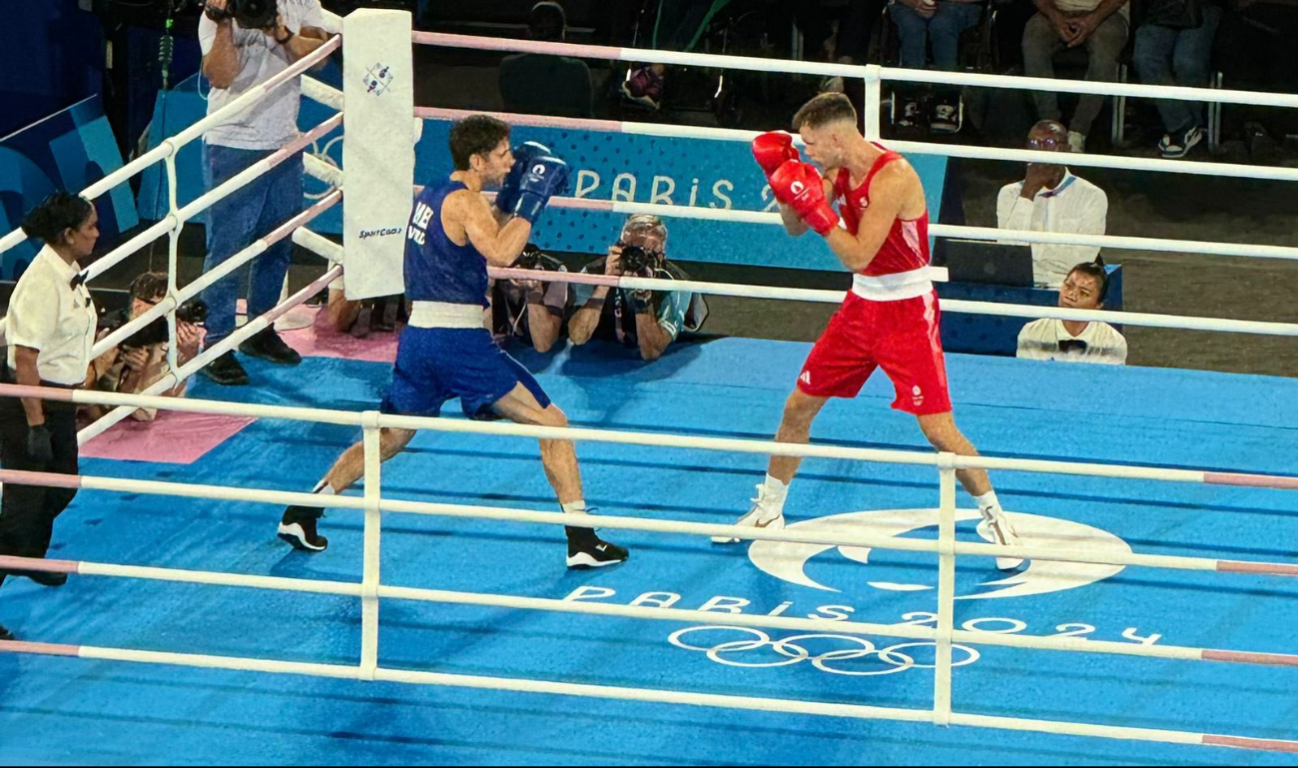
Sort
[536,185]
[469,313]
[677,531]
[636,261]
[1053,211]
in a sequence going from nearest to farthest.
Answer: [677,531], [536,185], [469,313], [636,261], [1053,211]

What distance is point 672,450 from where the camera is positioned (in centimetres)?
792

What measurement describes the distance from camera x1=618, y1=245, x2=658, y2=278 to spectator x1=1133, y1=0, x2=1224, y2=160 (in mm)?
4892

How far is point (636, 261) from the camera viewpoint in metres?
8.27

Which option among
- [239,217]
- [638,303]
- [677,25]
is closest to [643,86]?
[677,25]

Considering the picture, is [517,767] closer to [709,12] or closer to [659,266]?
[659,266]

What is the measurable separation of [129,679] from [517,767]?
1.30 metres

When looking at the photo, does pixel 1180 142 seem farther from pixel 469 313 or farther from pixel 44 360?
pixel 44 360

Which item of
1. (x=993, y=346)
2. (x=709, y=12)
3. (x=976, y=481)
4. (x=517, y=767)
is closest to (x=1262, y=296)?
(x=993, y=346)

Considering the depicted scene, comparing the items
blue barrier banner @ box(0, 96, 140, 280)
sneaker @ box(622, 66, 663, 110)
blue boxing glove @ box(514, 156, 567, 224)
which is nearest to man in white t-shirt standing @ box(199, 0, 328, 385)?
blue boxing glove @ box(514, 156, 567, 224)

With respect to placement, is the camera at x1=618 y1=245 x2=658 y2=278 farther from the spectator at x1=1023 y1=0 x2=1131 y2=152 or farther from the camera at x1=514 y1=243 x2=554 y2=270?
the spectator at x1=1023 y1=0 x2=1131 y2=152

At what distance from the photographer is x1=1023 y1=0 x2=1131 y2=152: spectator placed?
12.1 m

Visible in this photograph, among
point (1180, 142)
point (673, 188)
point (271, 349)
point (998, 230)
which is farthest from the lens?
point (1180, 142)

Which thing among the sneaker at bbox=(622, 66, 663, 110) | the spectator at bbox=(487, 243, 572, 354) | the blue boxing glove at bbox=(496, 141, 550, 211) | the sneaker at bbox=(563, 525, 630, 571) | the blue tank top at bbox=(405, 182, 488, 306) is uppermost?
the sneaker at bbox=(622, 66, 663, 110)

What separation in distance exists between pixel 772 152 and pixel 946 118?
5.81 meters
